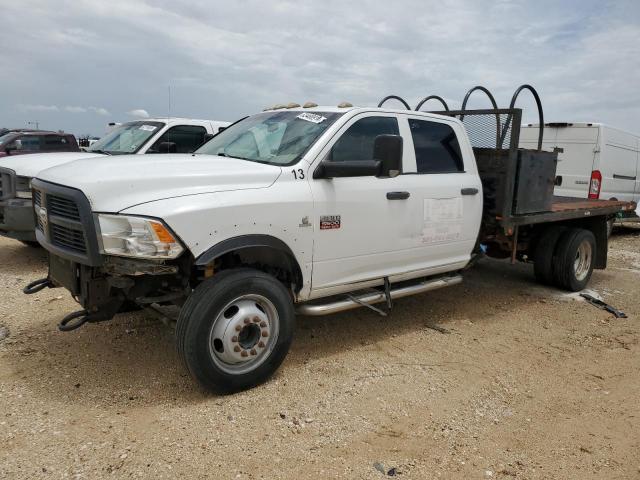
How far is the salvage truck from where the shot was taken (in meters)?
3.28

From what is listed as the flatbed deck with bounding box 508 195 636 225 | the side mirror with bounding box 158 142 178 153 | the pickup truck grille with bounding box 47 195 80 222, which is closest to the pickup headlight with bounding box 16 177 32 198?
the side mirror with bounding box 158 142 178 153

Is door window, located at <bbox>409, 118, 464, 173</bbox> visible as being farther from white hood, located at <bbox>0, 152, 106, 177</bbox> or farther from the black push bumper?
the black push bumper

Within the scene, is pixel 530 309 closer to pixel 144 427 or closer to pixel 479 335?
pixel 479 335

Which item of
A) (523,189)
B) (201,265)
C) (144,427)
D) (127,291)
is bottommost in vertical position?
(144,427)

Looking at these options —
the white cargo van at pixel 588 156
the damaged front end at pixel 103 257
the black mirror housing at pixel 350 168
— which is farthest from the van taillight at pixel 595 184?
the damaged front end at pixel 103 257

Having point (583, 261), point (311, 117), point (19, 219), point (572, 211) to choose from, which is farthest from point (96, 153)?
point (583, 261)

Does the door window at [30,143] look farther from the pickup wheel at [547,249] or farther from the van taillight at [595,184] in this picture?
the van taillight at [595,184]

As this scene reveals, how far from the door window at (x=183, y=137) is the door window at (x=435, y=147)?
165 inches

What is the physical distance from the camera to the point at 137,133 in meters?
8.02

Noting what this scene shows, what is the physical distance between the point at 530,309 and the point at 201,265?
164 inches

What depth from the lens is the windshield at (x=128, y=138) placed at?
25.5 ft

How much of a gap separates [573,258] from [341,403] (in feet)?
14.3

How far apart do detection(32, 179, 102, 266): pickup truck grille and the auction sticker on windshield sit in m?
1.90

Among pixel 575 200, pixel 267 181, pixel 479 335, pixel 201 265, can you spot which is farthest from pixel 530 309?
pixel 201 265
